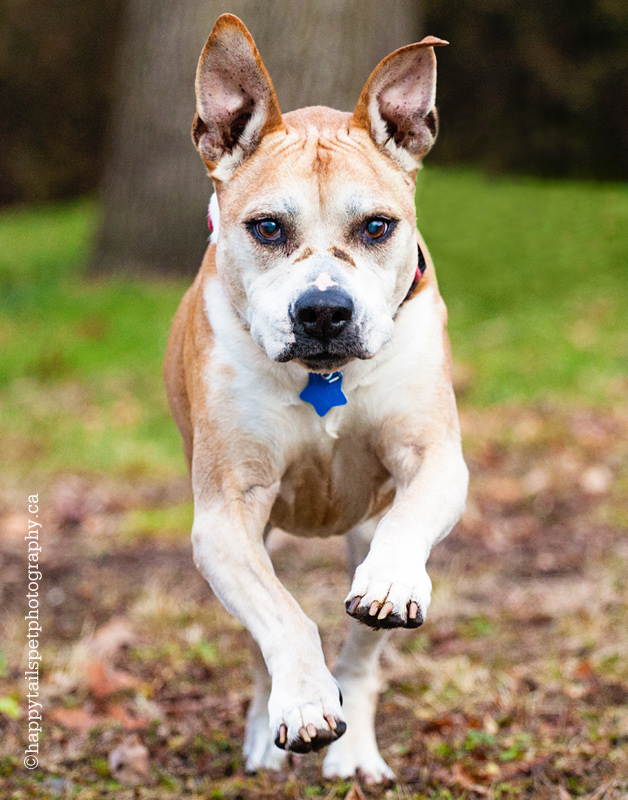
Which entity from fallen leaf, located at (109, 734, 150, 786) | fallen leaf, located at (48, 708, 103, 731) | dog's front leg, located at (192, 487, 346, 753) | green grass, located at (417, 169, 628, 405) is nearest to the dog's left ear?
dog's front leg, located at (192, 487, 346, 753)

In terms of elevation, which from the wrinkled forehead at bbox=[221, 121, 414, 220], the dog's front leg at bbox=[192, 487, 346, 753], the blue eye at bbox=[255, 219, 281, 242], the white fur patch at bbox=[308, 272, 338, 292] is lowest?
the dog's front leg at bbox=[192, 487, 346, 753]

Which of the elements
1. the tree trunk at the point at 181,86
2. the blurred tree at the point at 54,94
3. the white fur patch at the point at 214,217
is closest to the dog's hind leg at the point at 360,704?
the white fur patch at the point at 214,217

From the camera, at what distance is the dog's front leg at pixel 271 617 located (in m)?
2.57

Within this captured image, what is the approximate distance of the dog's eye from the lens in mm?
2945

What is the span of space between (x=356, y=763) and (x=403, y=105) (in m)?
2.21

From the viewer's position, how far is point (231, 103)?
10.2ft

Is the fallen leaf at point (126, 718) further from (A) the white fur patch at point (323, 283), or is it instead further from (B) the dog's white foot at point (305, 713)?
(A) the white fur patch at point (323, 283)

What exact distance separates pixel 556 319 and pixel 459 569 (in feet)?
15.9

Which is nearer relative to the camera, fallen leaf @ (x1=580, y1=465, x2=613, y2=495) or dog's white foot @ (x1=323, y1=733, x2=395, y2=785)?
dog's white foot @ (x1=323, y1=733, x2=395, y2=785)

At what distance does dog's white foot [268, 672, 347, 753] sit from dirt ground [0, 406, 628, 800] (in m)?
0.99

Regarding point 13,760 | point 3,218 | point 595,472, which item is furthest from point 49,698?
point 3,218

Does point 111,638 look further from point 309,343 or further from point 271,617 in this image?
point 309,343

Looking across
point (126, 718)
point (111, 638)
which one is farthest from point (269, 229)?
point (111, 638)

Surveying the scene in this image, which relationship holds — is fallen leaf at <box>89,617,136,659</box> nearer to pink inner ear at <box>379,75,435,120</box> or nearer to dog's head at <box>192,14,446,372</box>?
dog's head at <box>192,14,446,372</box>
